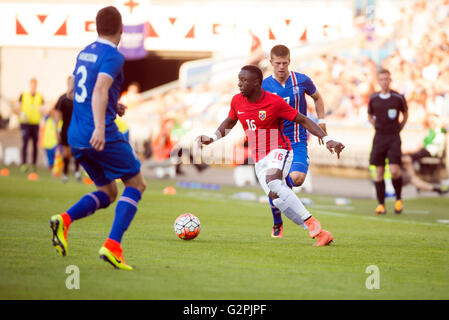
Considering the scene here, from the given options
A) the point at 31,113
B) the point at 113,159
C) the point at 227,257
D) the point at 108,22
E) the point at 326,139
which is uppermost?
the point at 31,113

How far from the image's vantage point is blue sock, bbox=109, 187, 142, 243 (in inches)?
303

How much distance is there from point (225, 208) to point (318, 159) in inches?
495

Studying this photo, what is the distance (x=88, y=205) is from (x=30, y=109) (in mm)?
18048

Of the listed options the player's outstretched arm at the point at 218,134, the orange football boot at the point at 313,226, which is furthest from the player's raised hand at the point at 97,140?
the orange football boot at the point at 313,226

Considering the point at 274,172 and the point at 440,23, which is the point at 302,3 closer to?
the point at 440,23

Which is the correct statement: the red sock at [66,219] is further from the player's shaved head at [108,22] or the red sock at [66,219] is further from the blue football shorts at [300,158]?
the blue football shorts at [300,158]

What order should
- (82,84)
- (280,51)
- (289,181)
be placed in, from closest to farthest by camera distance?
(82,84)
(289,181)
(280,51)

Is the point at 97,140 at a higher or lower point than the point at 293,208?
higher

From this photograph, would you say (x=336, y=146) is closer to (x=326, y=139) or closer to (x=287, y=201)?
(x=326, y=139)

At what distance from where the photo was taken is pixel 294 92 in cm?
1102

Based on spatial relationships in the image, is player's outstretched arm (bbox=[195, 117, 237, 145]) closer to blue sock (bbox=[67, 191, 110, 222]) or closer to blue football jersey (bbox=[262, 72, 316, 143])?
blue football jersey (bbox=[262, 72, 316, 143])

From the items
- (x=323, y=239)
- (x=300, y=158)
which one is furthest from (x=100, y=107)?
(x=300, y=158)

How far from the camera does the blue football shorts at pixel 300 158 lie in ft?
34.4

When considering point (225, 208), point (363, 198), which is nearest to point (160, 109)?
point (363, 198)
